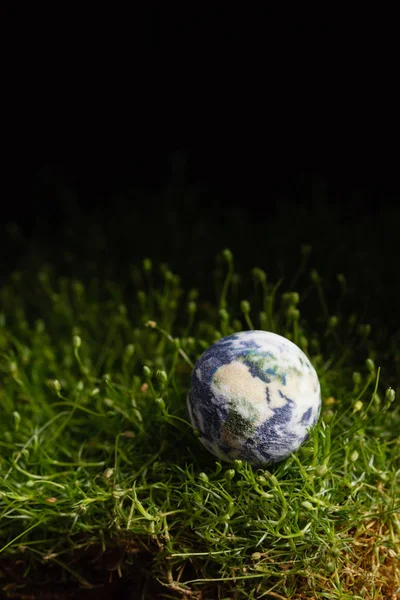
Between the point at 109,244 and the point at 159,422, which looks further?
the point at 109,244

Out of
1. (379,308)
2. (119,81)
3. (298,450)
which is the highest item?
(119,81)

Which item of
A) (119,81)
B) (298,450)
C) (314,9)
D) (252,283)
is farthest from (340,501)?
(119,81)

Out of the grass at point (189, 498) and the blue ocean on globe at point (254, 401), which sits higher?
the blue ocean on globe at point (254, 401)

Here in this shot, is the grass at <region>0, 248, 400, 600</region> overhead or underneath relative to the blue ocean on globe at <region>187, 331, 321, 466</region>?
underneath

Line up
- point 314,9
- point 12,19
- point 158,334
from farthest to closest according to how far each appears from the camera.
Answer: point 12,19 → point 314,9 → point 158,334

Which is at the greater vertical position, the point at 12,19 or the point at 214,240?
the point at 12,19

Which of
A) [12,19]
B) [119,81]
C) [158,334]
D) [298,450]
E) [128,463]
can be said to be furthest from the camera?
[119,81]

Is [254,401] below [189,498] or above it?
above

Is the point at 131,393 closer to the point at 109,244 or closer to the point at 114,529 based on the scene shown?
the point at 114,529
